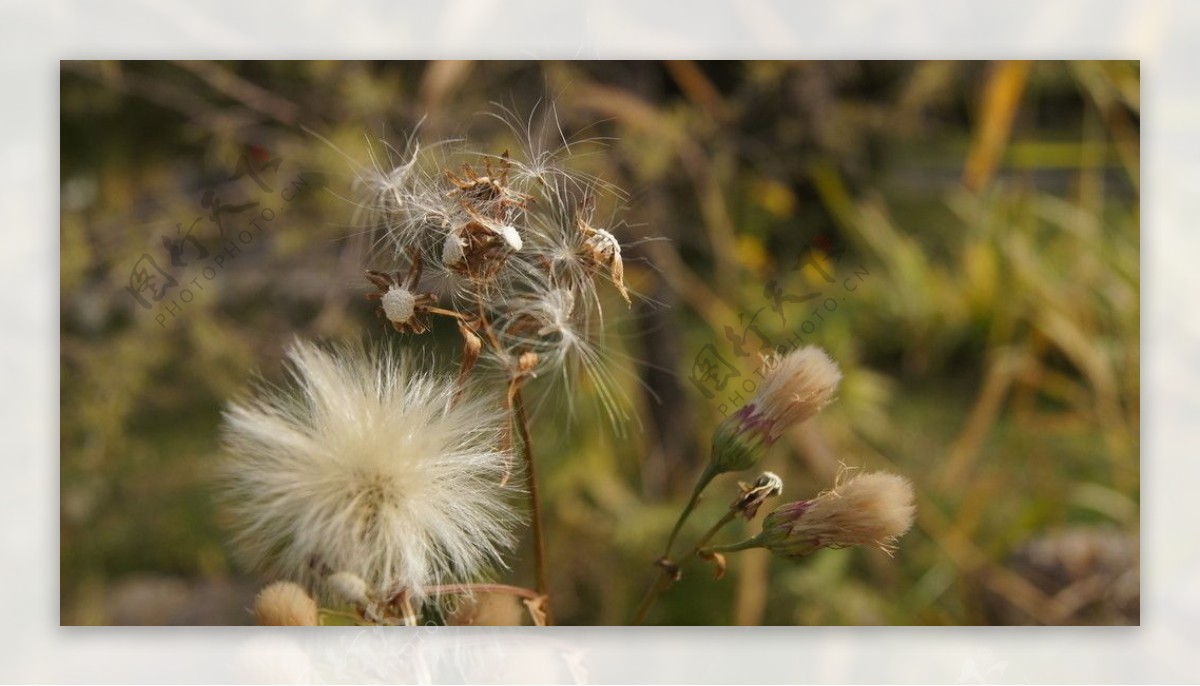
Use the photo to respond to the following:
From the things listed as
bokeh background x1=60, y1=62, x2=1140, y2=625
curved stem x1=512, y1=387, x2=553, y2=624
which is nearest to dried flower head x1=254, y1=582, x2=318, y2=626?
curved stem x1=512, y1=387, x2=553, y2=624

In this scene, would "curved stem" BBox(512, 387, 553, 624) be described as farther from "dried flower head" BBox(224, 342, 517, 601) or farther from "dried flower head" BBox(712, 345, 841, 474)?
"dried flower head" BBox(712, 345, 841, 474)

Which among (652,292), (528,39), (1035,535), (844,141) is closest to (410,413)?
(528,39)

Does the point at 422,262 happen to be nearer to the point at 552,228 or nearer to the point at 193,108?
the point at 552,228

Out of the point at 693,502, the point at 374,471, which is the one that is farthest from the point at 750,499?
the point at 374,471

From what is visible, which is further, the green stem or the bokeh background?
the bokeh background

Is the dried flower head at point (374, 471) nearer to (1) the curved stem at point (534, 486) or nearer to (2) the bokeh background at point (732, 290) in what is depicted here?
(1) the curved stem at point (534, 486)
